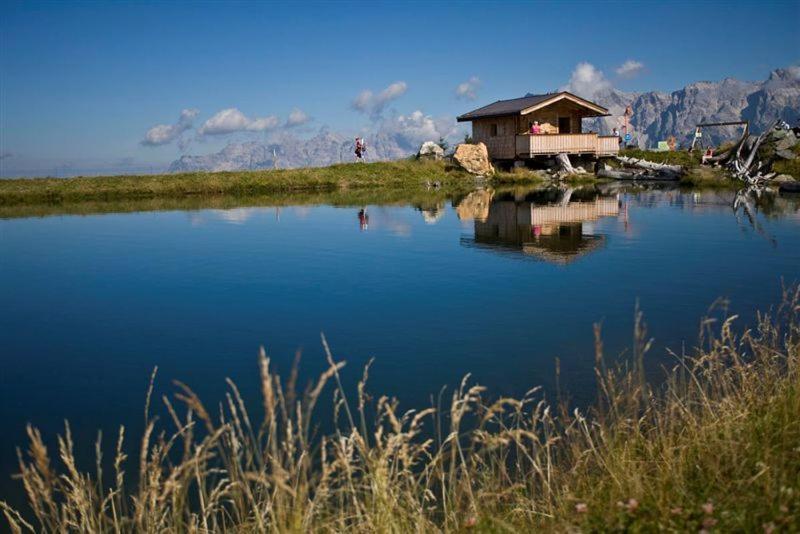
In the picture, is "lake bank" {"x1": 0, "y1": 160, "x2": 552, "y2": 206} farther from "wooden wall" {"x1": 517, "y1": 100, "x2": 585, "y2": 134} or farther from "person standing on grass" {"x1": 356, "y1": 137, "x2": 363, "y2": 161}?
"wooden wall" {"x1": 517, "y1": 100, "x2": 585, "y2": 134}

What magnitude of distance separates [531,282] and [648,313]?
397 centimetres

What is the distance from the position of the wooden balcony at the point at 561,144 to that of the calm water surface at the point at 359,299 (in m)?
26.0

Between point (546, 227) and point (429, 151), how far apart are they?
126ft

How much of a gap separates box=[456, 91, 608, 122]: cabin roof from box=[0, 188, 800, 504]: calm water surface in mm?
27139

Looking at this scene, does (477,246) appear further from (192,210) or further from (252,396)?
(192,210)

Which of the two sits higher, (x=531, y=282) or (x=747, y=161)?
(x=747, y=161)

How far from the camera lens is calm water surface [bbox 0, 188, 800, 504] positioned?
10500mm

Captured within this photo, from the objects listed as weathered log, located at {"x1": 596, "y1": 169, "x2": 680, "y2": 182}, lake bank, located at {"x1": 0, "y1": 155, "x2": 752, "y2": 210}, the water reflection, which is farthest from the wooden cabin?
the water reflection

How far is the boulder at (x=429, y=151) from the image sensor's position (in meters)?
64.1

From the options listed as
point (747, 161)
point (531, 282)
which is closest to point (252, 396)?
point (531, 282)

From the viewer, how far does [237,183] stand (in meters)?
53.4

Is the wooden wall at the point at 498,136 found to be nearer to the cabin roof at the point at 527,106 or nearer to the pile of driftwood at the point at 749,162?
the cabin roof at the point at 527,106

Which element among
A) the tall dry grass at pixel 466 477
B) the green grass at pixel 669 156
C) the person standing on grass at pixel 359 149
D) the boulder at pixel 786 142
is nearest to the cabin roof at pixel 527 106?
the green grass at pixel 669 156

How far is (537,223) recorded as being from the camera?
94.9 ft
